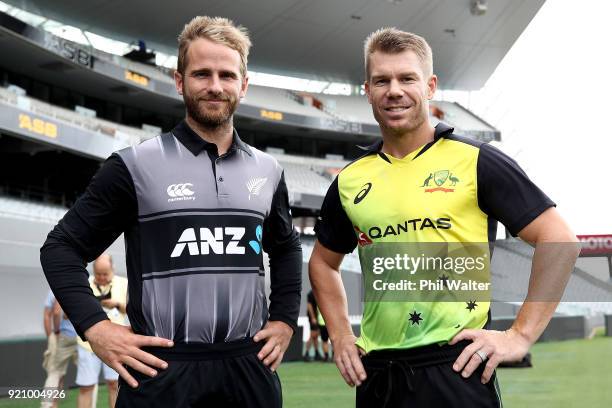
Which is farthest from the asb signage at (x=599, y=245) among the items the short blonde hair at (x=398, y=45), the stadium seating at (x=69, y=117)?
the stadium seating at (x=69, y=117)

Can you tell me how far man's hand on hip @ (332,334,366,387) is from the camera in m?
2.19

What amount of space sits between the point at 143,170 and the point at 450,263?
1.05 meters

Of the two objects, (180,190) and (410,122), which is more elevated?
(410,122)

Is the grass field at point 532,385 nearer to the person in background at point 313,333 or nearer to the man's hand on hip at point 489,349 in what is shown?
the person in background at point 313,333

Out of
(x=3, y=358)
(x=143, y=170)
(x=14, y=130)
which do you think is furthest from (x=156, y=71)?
(x=143, y=170)

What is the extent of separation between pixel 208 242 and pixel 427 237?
0.71 metres

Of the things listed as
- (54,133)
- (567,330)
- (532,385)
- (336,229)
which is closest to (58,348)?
(336,229)

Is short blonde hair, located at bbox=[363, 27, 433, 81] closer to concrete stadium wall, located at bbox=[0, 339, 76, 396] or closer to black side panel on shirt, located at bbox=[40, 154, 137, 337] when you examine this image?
black side panel on shirt, located at bbox=[40, 154, 137, 337]

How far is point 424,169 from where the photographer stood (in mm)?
2201

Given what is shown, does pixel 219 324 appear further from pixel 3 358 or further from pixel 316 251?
pixel 3 358

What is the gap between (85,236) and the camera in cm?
231

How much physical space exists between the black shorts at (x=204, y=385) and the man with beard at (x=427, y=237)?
0.95 ft

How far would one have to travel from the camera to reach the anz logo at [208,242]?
2.26m

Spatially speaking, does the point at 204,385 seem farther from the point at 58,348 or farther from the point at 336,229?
the point at 58,348
